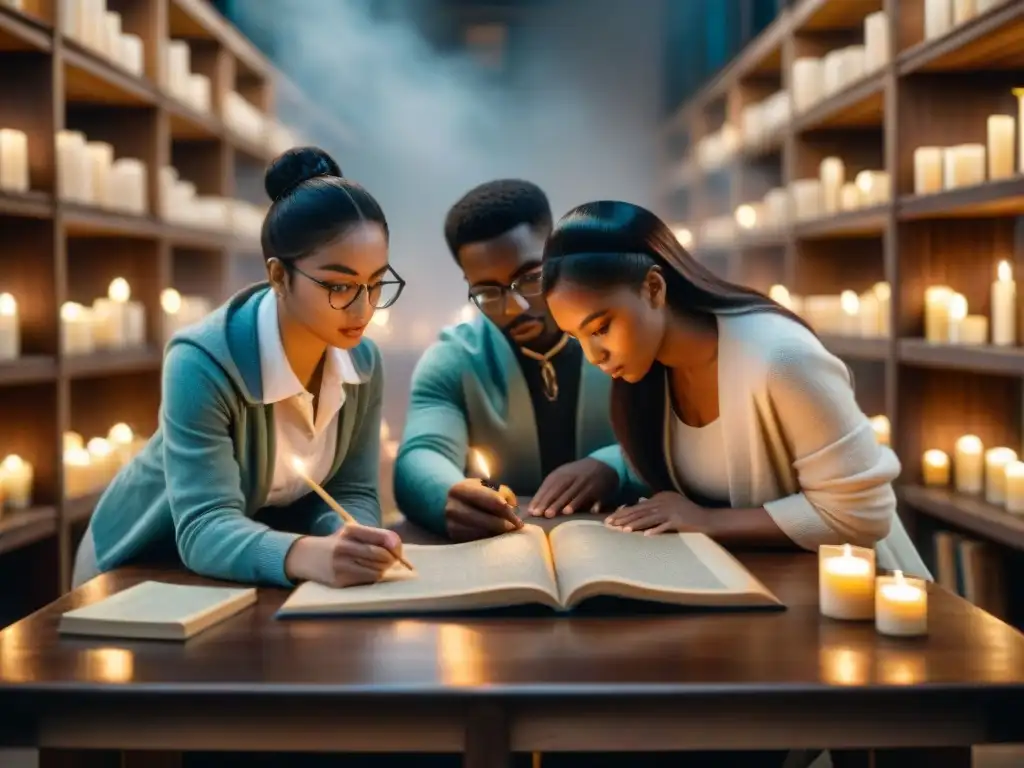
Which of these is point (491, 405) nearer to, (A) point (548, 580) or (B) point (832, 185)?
(A) point (548, 580)

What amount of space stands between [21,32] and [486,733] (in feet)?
8.61

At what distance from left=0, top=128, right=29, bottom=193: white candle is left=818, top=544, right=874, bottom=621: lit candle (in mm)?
2442

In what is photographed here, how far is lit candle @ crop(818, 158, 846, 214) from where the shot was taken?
4.02 metres

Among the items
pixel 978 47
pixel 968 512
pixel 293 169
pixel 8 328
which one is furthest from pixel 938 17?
pixel 8 328

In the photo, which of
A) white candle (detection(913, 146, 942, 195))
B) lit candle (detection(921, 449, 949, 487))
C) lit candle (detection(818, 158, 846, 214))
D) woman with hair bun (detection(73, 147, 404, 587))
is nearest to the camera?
woman with hair bun (detection(73, 147, 404, 587))

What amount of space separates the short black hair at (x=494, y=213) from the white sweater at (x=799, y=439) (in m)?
0.43

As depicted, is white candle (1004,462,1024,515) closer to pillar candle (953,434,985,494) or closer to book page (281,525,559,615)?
pillar candle (953,434,985,494)

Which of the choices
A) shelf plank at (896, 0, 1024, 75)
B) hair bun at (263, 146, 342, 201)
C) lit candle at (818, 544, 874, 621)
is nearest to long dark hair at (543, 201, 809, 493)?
hair bun at (263, 146, 342, 201)

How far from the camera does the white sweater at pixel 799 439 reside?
1.40m

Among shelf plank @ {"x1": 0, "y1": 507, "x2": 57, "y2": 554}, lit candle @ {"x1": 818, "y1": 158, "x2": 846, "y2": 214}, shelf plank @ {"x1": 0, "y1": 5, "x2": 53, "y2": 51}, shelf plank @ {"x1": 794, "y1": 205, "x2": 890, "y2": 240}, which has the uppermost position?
shelf plank @ {"x1": 0, "y1": 5, "x2": 53, "y2": 51}

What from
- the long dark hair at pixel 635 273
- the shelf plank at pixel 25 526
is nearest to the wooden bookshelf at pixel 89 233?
the shelf plank at pixel 25 526

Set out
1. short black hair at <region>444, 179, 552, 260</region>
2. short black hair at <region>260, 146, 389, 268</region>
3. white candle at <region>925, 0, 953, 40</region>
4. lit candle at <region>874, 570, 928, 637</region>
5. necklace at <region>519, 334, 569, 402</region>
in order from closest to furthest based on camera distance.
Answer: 1. lit candle at <region>874, 570, 928, 637</region>
2. short black hair at <region>260, 146, 389, 268</region>
3. short black hair at <region>444, 179, 552, 260</region>
4. necklace at <region>519, 334, 569, 402</region>
5. white candle at <region>925, 0, 953, 40</region>

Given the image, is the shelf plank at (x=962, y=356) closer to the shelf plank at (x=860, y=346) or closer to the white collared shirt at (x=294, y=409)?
the shelf plank at (x=860, y=346)

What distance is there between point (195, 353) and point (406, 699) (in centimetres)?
63
